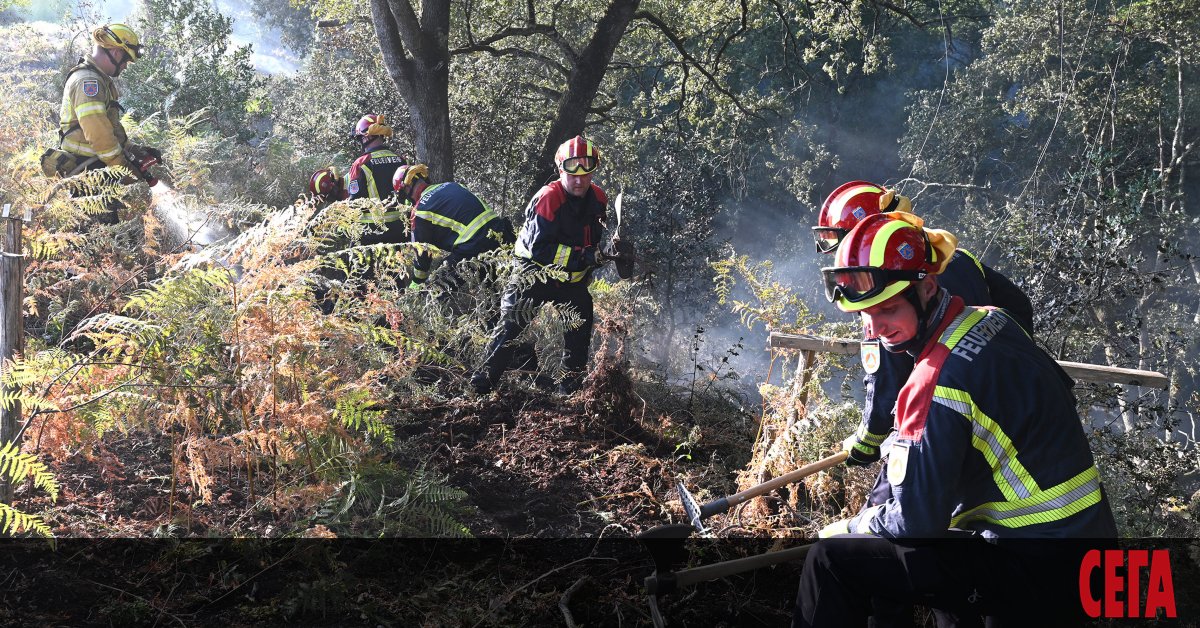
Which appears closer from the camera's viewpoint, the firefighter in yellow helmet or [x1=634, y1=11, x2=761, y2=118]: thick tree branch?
the firefighter in yellow helmet

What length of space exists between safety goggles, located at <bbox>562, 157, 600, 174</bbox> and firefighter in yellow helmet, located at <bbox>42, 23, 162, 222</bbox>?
3.84 m

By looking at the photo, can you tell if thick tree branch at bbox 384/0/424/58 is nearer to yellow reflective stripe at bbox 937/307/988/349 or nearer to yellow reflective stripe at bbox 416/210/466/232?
yellow reflective stripe at bbox 416/210/466/232

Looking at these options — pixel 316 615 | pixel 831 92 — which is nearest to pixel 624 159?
pixel 316 615

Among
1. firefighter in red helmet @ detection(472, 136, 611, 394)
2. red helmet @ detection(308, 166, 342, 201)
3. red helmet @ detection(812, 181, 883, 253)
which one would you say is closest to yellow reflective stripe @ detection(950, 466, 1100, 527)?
red helmet @ detection(812, 181, 883, 253)

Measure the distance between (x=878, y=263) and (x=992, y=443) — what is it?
66 centimetres

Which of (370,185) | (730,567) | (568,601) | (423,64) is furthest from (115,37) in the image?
(730,567)

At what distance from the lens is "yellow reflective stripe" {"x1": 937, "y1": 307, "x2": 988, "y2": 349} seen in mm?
2865

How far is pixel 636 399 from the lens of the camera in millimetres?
6336

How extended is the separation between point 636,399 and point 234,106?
11.3 m

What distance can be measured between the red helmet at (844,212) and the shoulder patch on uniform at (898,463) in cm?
174

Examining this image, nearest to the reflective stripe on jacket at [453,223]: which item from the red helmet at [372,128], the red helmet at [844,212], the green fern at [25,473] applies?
the red helmet at [372,128]

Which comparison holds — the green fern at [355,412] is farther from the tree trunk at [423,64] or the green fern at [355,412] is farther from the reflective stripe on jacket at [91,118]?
the tree trunk at [423,64]

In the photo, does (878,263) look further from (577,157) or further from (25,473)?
(577,157)

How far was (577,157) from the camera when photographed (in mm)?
6816
